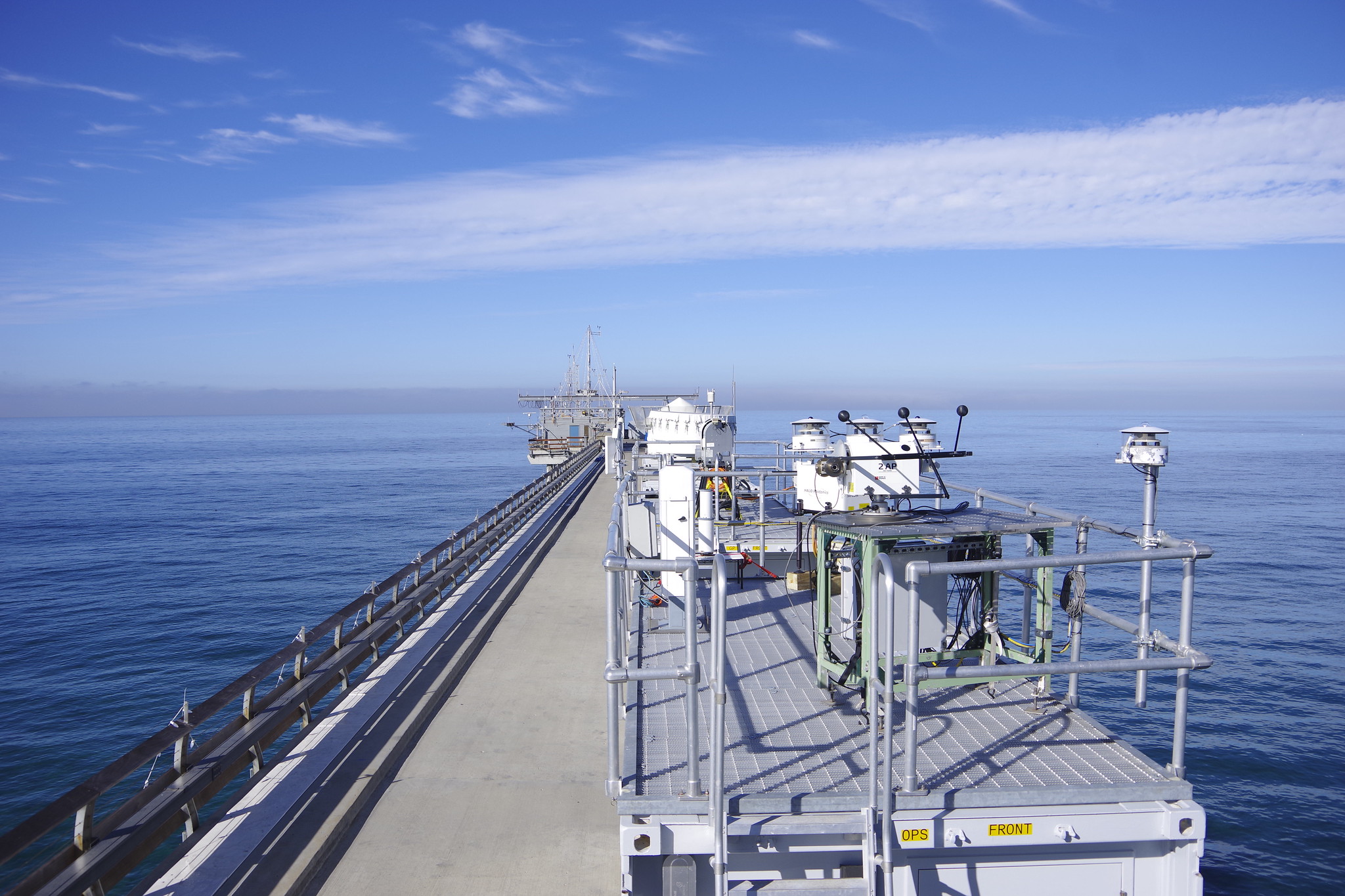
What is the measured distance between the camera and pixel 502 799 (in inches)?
282

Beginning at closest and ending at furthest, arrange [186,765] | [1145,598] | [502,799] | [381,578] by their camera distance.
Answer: [1145,598] → [186,765] → [502,799] → [381,578]

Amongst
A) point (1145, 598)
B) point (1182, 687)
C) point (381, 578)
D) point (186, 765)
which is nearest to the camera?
point (1182, 687)

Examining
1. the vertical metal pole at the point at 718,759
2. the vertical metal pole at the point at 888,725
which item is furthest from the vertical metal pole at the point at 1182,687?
the vertical metal pole at the point at 718,759

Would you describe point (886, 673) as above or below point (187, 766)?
above

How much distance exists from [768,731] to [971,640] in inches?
83.9

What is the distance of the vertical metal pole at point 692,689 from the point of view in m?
5.04

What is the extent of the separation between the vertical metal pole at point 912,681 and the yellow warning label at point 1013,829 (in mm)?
507

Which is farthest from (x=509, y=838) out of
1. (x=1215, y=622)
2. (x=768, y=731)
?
(x=1215, y=622)

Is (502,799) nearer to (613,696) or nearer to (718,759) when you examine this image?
(613,696)

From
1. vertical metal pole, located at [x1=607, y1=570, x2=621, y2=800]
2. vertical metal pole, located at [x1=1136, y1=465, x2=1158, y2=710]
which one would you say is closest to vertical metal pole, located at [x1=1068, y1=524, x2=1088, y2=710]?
vertical metal pole, located at [x1=1136, y1=465, x2=1158, y2=710]

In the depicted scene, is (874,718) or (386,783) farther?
(386,783)

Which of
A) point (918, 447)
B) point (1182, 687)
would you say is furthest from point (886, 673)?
point (918, 447)

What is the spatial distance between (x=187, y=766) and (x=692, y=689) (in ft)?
14.4

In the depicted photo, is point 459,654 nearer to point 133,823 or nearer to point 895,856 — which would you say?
point 133,823
